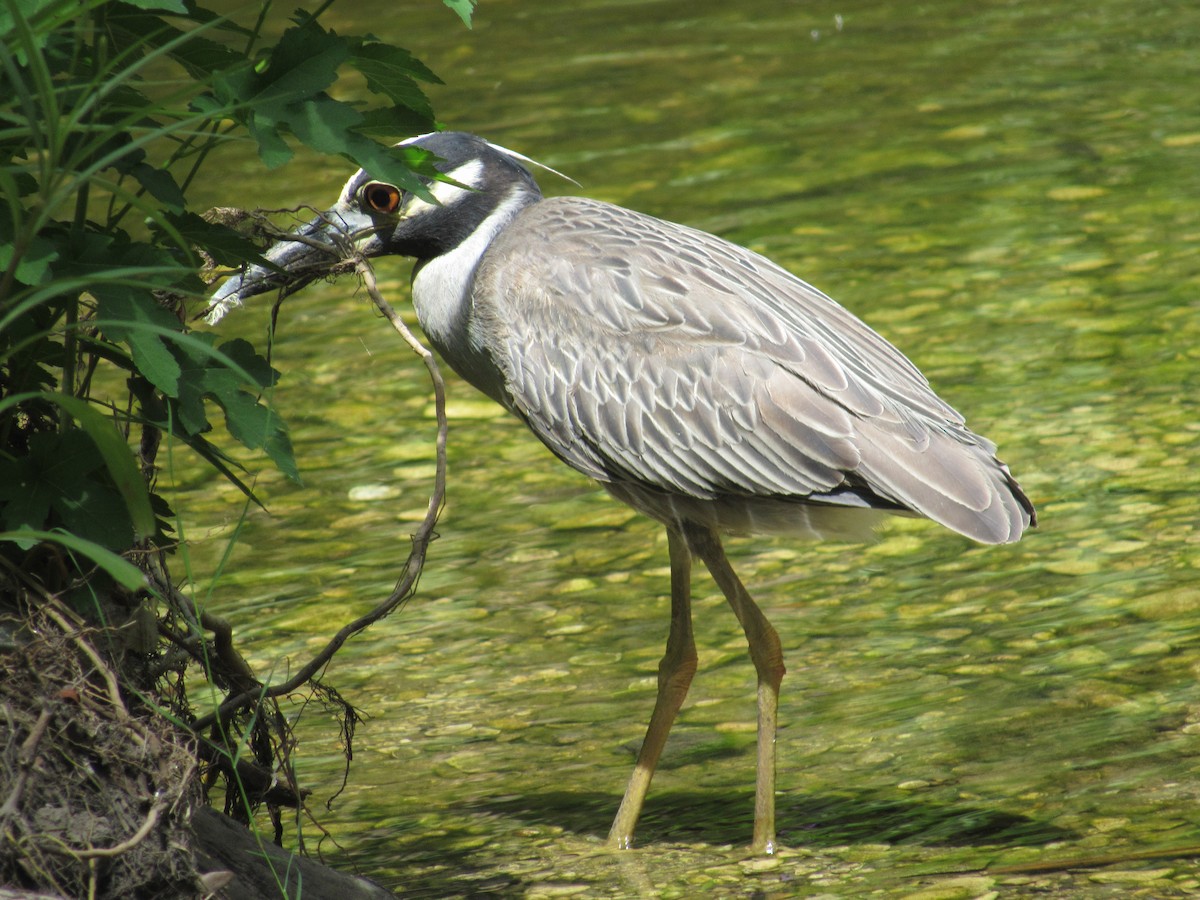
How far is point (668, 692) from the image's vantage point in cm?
484

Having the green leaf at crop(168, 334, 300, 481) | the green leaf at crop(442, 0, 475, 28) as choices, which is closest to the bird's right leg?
the green leaf at crop(168, 334, 300, 481)

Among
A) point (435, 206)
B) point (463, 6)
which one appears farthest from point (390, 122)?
point (435, 206)

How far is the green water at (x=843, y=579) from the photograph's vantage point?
4.43 m

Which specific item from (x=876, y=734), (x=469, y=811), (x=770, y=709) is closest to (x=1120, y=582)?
(x=876, y=734)

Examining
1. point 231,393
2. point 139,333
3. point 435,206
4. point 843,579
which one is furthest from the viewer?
point 843,579

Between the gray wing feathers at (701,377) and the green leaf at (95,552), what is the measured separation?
2180mm

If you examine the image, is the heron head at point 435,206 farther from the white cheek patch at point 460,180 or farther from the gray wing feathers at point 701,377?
the gray wing feathers at point 701,377

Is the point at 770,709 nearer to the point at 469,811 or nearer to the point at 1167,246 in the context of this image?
the point at 469,811

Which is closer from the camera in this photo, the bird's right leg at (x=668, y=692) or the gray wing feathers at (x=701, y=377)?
the gray wing feathers at (x=701, y=377)

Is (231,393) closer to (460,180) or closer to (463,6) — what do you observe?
(463,6)

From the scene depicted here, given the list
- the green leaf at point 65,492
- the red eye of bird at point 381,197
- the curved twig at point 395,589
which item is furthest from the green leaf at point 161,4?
the red eye of bird at point 381,197

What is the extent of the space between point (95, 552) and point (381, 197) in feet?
8.78

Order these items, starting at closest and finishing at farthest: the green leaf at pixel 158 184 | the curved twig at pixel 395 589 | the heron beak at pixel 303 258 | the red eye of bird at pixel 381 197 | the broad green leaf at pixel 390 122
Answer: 1. the green leaf at pixel 158 184
2. the broad green leaf at pixel 390 122
3. the curved twig at pixel 395 589
4. the heron beak at pixel 303 258
5. the red eye of bird at pixel 381 197

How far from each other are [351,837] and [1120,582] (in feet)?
8.67
